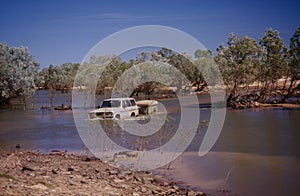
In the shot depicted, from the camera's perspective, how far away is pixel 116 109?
864 inches

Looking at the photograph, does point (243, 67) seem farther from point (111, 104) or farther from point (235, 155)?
point (235, 155)

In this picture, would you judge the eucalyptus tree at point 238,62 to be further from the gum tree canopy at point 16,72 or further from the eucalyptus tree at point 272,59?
the gum tree canopy at point 16,72

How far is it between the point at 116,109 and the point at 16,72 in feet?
62.7

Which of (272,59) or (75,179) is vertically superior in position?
(272,59)

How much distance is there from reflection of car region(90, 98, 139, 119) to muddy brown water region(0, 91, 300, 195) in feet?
6.16

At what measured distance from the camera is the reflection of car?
21609 mm

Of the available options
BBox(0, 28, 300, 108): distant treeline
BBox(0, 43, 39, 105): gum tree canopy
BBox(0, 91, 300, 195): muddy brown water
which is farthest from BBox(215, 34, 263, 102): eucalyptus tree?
→ BBox(0, 43, 39, 105): gum tree canopy

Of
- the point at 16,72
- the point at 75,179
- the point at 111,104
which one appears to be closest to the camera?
the point at 75,179

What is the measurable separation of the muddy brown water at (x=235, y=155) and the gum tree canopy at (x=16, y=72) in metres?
15.7

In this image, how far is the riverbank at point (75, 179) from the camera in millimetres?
7664

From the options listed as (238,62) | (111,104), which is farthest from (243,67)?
(111,104)

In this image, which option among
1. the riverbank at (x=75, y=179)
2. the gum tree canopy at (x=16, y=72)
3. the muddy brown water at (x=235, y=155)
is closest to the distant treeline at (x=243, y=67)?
the gum tree canopy at (x=16, y=72)

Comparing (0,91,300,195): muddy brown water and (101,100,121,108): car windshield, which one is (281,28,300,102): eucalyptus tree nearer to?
(0,91,300,195): muddy brown water

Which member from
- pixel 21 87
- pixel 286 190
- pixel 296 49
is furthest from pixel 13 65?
pixel 286 190
